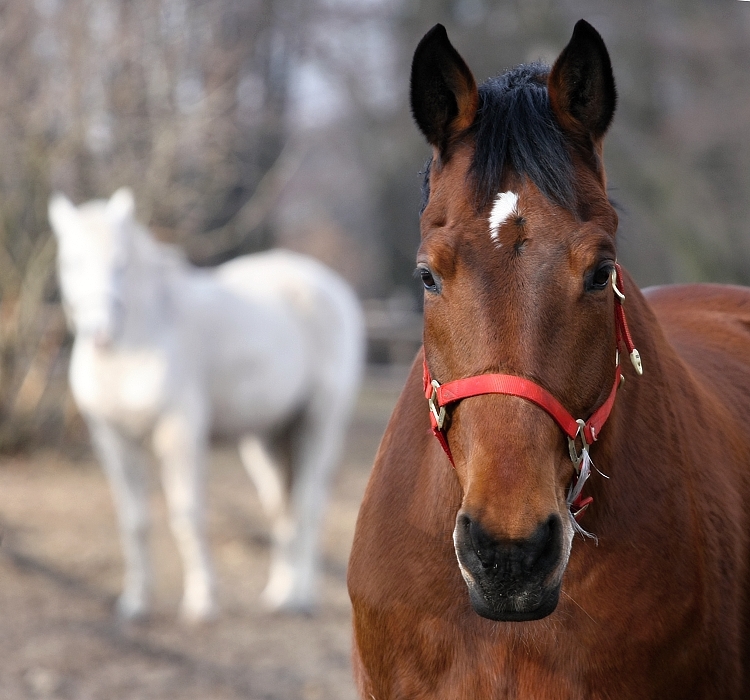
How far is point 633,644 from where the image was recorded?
1831 mm

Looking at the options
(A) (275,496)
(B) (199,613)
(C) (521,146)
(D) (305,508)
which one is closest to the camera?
(C) (521,146)

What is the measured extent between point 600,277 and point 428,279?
0.32m

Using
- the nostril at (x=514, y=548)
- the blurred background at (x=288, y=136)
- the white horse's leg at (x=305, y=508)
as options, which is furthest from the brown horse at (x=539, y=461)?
the white horse's leg at (x=305, y=508)

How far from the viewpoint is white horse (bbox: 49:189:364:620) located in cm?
513

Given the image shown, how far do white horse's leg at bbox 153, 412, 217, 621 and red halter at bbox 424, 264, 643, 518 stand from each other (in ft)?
11.6

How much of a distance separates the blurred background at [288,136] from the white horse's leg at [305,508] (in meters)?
0.34

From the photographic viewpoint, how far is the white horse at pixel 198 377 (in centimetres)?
513

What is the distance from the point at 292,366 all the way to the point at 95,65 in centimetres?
359

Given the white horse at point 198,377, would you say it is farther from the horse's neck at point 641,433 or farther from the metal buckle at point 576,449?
the metal buckle at point 576,449

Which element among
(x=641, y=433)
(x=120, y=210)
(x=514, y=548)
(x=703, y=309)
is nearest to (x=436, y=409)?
(x=514, y=548)

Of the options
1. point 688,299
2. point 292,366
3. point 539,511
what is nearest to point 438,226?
point 539,511

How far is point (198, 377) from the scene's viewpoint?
545cm

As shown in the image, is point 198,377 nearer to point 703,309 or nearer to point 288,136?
point 703,309

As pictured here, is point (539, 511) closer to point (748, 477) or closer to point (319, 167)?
point (748, 477)
